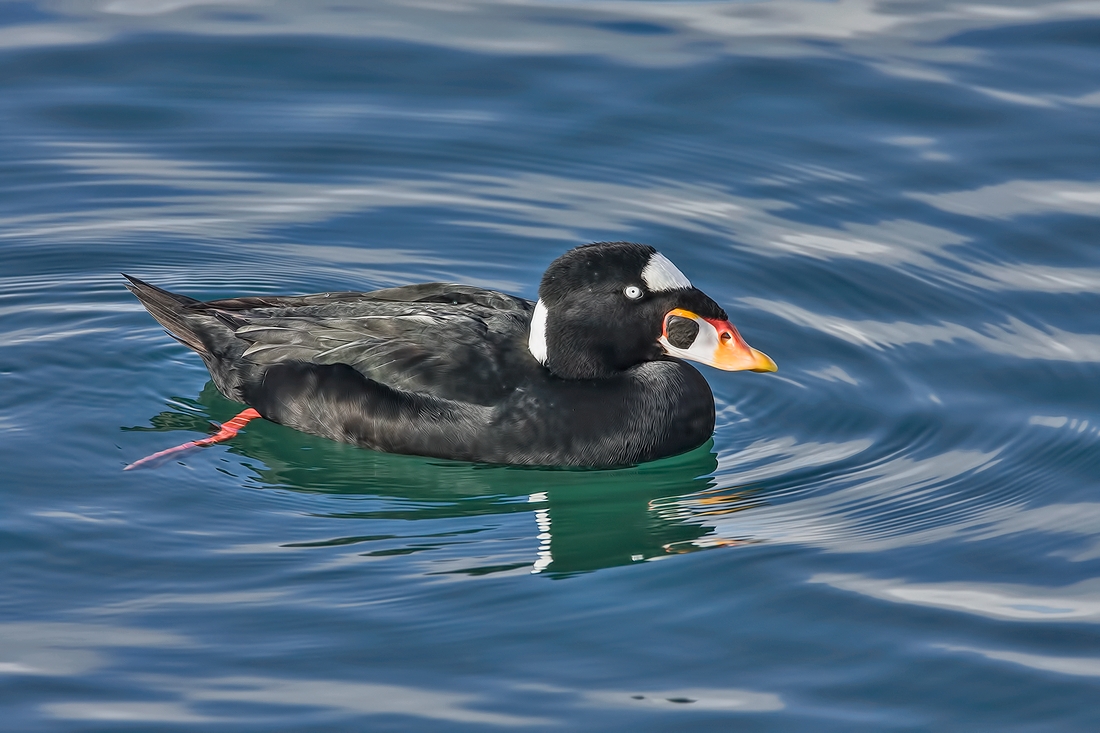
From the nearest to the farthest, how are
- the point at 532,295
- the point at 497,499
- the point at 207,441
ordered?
1. the point at 497,499
2. the point at 207,441
3. the point at 532,295

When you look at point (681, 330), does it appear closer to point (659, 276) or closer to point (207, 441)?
point (659, 276)

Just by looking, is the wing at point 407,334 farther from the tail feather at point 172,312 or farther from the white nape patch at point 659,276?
the white nape patch at point 659,276

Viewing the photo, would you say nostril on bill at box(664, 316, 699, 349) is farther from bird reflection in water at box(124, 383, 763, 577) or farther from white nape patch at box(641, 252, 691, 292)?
bird reflection in water at box(124, 383, 763, 577)

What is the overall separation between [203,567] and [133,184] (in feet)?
16.5

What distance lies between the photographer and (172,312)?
8.62 m

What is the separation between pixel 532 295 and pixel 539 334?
5.97ft

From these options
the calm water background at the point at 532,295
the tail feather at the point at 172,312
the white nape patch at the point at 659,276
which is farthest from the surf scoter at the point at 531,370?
the tail feather at the point at 172,312

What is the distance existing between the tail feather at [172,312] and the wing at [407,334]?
0.50ft

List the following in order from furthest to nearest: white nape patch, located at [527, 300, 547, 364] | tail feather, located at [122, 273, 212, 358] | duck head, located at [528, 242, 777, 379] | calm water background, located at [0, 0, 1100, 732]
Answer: tail feather, located at [122, 273, 212, 358] → white nape patch, located at [527, 300, 547, 364] → duck head, located at [528, 242, 777, 379] → calm water background, located at [0, 0, 1100, 732]

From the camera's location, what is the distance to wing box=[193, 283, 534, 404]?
26.0 ft

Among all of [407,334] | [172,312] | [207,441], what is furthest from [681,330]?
[172,312]

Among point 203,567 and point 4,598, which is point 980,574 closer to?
point 203,567

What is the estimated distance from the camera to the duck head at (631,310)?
7906mm

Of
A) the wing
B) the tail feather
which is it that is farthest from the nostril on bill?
the tail feather
